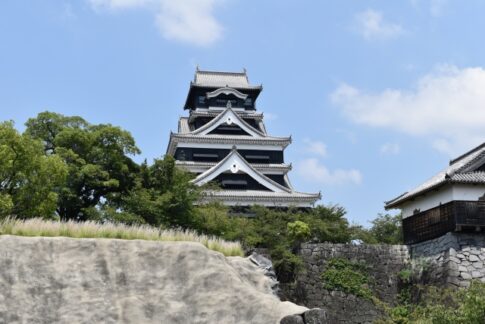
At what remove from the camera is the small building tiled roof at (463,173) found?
21375 mm

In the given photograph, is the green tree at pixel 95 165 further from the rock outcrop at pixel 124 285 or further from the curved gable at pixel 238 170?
the rock outcrop at pixel 124 285

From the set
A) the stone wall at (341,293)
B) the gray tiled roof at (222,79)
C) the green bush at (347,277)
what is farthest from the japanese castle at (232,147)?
the green bush at (347,277)

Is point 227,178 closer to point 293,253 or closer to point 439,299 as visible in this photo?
point 293,253

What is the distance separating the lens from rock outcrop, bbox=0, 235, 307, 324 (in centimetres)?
1095

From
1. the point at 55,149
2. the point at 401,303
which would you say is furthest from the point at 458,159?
the point at 55,149

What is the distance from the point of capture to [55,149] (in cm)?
2316

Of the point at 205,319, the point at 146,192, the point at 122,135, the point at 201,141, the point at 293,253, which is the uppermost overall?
the point at 201,141

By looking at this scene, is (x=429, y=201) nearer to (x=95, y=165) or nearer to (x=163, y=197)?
(x=163, y=197)

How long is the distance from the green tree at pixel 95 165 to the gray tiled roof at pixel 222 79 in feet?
59.6

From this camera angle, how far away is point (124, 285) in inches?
451

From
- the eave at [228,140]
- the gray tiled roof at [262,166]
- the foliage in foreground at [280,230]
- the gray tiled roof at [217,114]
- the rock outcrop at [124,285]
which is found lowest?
the rock outcrop at [124,285]

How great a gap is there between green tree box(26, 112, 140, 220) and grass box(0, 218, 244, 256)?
1071 centimetres

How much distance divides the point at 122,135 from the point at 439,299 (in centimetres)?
1027

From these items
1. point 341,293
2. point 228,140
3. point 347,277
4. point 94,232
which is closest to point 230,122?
point 228,140
